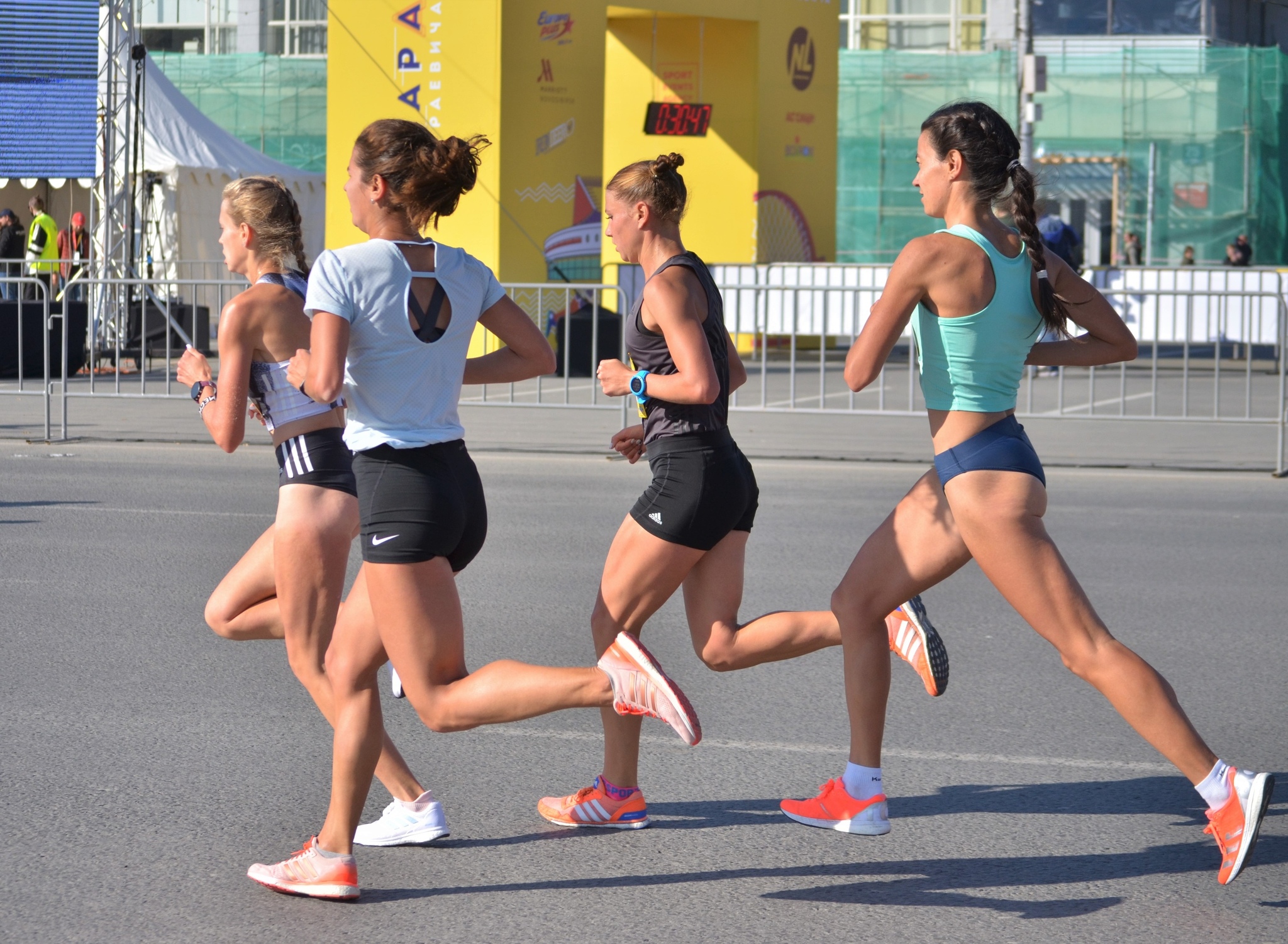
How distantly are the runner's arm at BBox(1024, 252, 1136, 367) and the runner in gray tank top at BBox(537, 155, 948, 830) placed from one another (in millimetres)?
786

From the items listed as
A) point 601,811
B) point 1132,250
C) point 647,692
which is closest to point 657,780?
point 601,811

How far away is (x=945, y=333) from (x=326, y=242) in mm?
18472

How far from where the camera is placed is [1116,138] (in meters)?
41.1

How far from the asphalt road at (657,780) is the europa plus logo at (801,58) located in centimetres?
1863

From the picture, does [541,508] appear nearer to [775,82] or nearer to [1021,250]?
[1021,250]

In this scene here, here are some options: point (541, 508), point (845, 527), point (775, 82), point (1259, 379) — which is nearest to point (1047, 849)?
point (845, 527)

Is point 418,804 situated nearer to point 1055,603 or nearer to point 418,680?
point 418,680

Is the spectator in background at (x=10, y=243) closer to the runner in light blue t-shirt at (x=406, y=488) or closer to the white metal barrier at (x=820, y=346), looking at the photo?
A: the white metal barrier at (x=820, y=346)

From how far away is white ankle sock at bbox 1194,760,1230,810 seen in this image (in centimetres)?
386

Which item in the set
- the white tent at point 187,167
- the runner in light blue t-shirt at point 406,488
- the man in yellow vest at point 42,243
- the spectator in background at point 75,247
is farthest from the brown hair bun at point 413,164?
the white tent at point 187,167

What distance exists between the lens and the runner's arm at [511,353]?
407 centimetres

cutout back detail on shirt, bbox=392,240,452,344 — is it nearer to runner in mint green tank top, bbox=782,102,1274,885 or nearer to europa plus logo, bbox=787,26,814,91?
runner in mint green tank top, bbox=782,102,1274,885

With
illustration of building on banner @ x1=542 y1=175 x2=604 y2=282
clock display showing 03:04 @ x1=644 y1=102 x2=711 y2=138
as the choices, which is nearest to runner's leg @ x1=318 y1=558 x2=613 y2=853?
illustration of building on banner @ x1=542 y1=175 x2=604 y2=282

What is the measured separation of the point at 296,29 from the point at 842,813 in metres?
51.7
